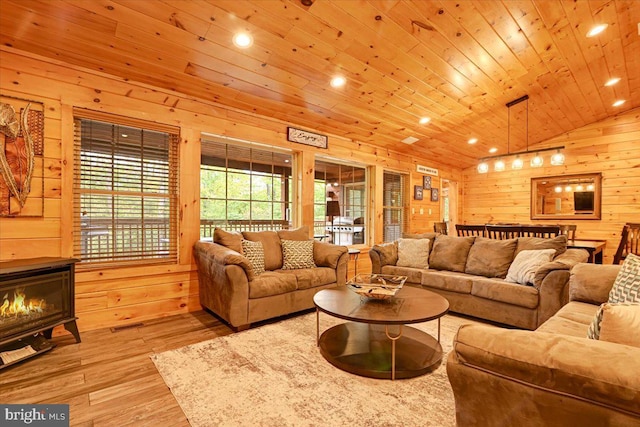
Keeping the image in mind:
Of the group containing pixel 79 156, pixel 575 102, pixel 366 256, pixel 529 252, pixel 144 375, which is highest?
pixel 575 102

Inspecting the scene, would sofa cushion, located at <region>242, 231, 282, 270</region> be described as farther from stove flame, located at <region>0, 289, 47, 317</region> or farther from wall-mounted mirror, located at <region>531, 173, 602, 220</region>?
wall-mounted mirror, located at <region>531, 173, 602, 220</region>

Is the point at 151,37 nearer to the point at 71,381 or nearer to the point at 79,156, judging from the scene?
the point at 79,156

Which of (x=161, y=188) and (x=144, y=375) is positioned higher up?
(x=161, y=188)

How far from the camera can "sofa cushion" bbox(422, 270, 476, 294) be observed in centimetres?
315

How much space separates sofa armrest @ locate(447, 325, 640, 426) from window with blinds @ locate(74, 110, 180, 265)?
3111 mm

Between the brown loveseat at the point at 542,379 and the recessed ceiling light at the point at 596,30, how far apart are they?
149 inches

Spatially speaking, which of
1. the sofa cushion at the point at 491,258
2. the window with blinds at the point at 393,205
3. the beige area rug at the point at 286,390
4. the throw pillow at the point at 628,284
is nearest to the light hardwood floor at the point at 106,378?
the beige area rug at the point at 286,390

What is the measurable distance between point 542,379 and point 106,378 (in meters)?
2.43

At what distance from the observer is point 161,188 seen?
3.25m

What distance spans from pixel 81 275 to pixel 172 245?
81 centimetres

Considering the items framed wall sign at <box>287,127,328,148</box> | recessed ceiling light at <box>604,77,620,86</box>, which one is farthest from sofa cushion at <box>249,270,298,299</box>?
recessed ceiling light at <box>604,77,620,86</box>

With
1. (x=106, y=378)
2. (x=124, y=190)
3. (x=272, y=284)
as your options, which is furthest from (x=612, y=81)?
(x=106, y=378)

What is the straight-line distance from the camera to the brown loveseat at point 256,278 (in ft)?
8.93

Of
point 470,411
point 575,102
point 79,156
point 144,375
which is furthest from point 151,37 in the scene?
point 575,102
